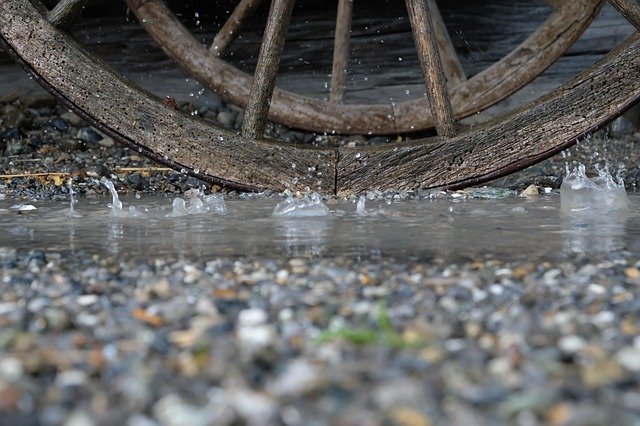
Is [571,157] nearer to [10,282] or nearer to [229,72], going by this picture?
[229,72]

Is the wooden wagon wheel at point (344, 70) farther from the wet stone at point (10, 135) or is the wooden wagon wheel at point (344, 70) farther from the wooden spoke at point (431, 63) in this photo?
the wet stone at point (10, 135)

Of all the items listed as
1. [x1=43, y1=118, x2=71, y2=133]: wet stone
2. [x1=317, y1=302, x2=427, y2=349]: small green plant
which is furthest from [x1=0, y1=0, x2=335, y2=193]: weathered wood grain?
[x1=317, y1=302, x2=427, y2=349]: small green plant

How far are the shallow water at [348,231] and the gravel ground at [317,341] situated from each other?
117 mm

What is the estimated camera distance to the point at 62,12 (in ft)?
11.2

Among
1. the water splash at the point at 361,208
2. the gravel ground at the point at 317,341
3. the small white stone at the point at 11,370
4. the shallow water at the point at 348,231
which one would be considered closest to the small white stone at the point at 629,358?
the gravel ground at the point at 317,341

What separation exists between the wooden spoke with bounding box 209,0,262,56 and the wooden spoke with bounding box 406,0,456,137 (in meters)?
1.19

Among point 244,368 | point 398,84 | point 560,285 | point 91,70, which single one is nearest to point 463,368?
point 244,368

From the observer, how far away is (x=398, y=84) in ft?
15.9

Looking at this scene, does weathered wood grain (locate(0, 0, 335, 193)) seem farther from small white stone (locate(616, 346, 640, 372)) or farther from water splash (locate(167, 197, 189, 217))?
small white stone (locate(616, 346, 640, 372))

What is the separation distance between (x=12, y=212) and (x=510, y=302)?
6.00ft

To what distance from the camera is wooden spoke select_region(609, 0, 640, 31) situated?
128 inches

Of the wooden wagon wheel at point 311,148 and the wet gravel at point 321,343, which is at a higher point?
the wooden wagon wheel at point 311,148

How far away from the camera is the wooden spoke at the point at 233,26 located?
4.32 m

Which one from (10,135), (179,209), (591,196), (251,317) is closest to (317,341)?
(251,317)
